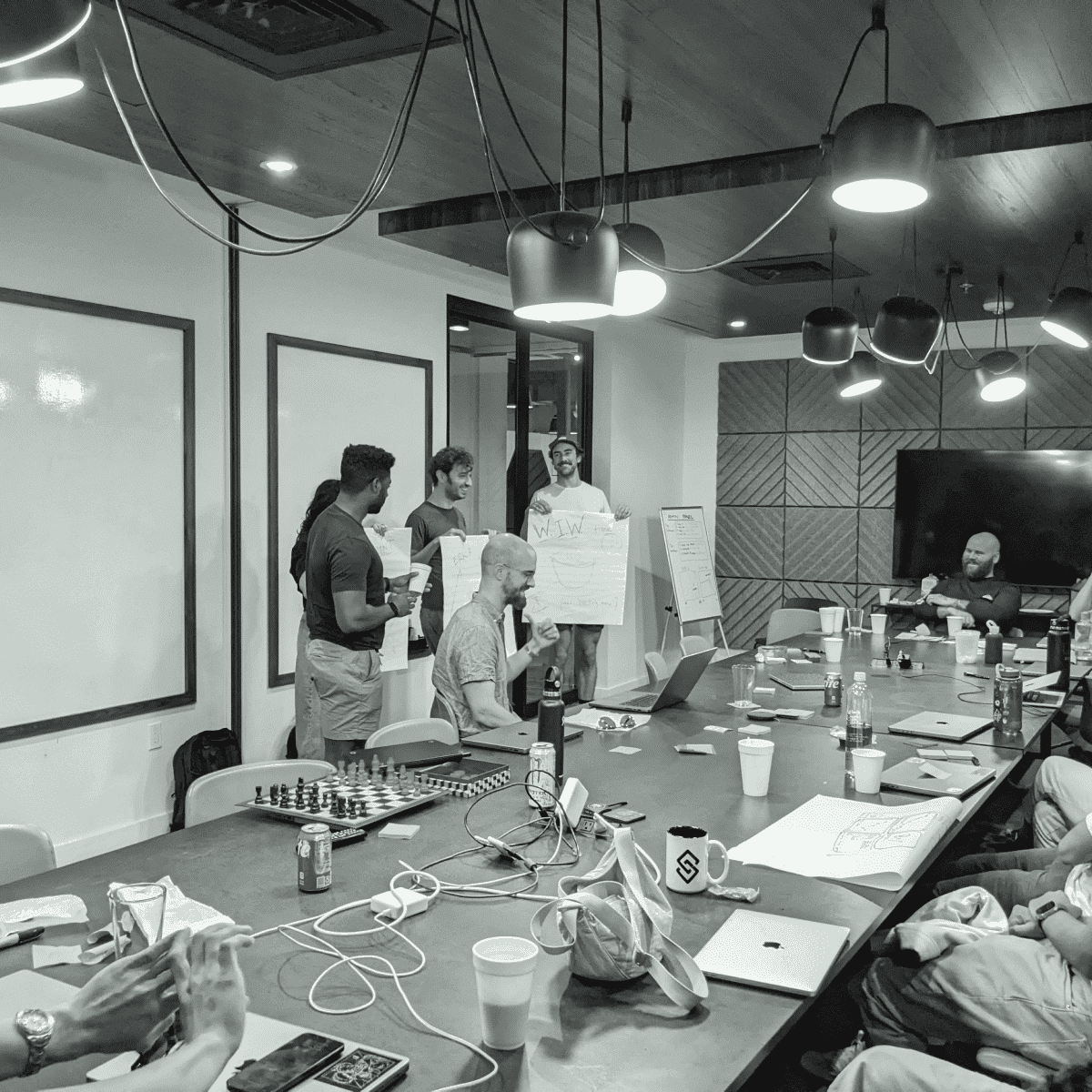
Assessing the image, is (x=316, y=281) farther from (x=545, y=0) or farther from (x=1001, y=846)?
(x=1001, y=846)

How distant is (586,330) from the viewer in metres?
7.86

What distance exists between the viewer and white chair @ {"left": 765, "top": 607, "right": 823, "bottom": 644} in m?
6.48

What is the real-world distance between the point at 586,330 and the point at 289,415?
319 centimetres

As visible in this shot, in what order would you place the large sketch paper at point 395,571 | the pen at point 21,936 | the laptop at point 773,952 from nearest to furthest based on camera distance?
the laptop at point 773,952
the pen at point 21,936
the large sketch paper at point 395,571

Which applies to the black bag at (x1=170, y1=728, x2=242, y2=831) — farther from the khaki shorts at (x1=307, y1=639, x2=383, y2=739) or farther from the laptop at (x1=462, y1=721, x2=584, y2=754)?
the laptop at (x1=462, y1=721, x2=584, y2=754)

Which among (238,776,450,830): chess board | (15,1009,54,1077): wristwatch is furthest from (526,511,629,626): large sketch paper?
(15,1009,54,1077): wristwatch

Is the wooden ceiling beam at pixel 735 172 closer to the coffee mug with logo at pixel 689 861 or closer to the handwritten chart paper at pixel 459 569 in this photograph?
the handwritten chart paper at pixel 459 569

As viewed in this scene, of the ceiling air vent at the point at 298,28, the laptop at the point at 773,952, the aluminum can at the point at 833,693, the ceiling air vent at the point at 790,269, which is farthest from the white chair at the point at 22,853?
the ceiling air vent at the point at 790,269

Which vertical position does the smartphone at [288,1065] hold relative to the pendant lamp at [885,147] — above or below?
below

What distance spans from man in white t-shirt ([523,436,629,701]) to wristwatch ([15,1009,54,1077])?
5760mm

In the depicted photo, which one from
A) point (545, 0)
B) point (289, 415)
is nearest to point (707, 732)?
point (545, 0)

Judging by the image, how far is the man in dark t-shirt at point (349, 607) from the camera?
4.24 metres

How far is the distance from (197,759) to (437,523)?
1746 mm

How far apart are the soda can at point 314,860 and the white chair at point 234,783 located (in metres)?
0.74
